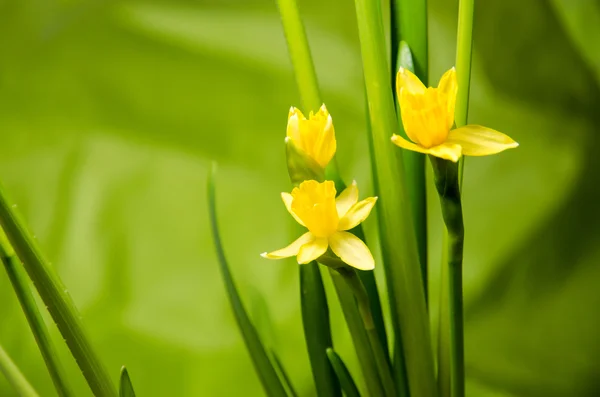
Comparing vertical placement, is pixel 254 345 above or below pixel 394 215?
below

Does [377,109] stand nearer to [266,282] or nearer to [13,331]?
[266,282]

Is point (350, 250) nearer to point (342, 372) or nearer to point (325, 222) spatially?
point (325, 222)

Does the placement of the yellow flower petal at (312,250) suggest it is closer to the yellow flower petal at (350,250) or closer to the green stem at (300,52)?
the yellow flower petal at (350,250)

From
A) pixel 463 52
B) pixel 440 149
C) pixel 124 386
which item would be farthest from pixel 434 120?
pixel 124 386

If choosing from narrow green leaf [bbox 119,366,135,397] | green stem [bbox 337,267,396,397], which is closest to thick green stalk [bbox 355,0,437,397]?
green stem [bbox 337,267,396,397]

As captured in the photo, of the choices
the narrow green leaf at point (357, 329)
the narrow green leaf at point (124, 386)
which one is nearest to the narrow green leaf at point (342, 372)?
the narrow green leaf at point (357, 329)

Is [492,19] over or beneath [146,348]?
over

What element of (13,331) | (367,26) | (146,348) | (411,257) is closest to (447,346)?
(411,257)
